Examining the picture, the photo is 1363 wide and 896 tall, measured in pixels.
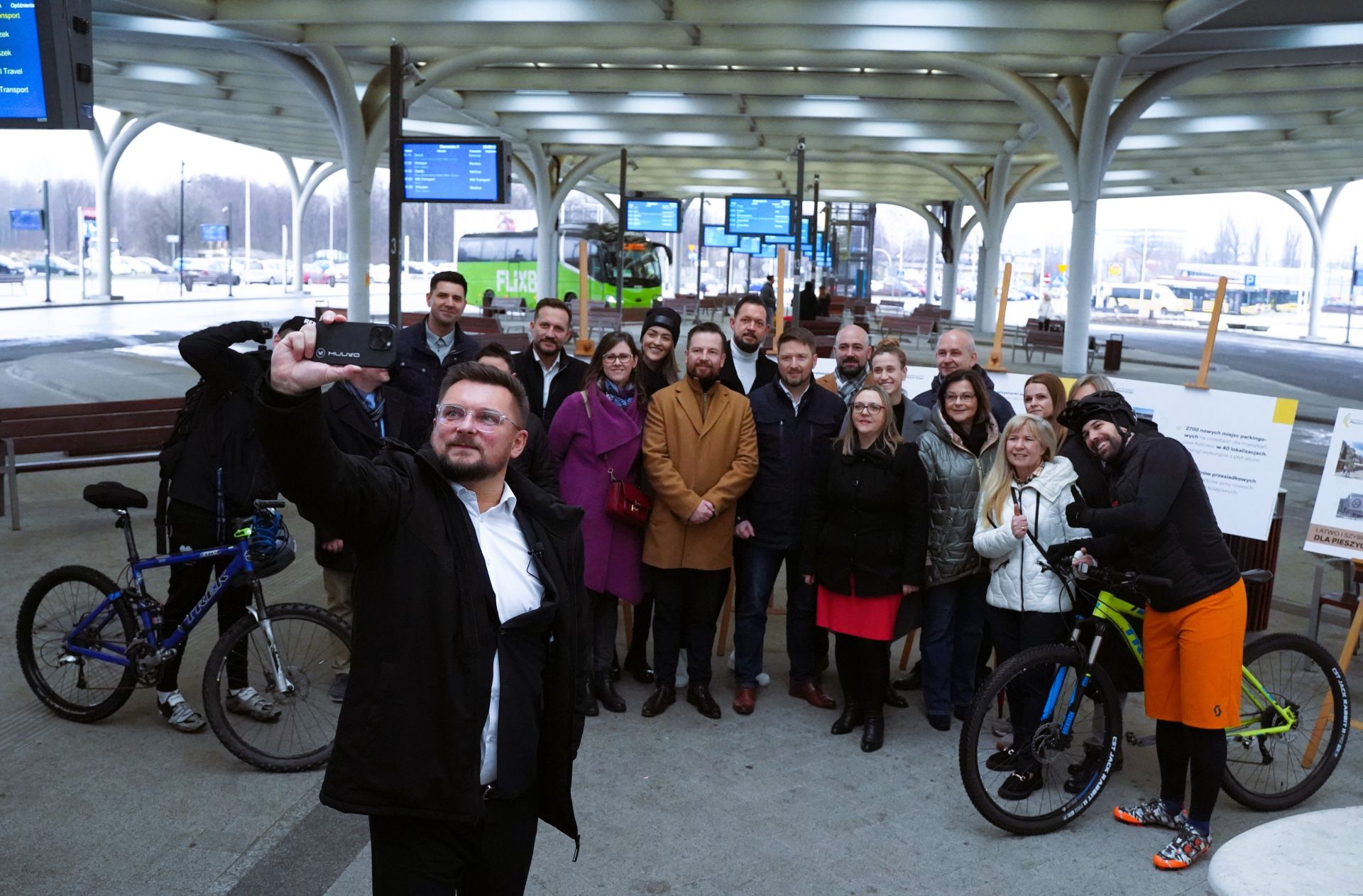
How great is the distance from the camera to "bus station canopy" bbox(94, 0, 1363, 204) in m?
17.6

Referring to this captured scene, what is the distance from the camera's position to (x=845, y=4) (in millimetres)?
17547

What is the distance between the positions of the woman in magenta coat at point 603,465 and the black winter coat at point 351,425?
30.3 inches

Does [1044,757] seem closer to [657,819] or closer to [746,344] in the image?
[657,819]

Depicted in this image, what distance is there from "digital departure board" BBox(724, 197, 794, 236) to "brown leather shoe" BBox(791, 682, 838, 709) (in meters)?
25.0

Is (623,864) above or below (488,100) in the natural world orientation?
below

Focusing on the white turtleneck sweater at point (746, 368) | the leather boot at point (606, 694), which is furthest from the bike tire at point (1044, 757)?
the white turtleneck sweater at point (746, 368)

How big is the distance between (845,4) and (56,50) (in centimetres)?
1352

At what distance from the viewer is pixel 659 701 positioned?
588cm

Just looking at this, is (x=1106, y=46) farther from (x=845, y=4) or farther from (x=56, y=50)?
(x=56, y=50)

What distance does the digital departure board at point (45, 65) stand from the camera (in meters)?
5.94

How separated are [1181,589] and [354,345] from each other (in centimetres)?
333

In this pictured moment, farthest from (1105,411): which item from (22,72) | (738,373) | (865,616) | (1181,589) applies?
(22,72)

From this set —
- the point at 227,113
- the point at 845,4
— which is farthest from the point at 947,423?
the point at 227,113

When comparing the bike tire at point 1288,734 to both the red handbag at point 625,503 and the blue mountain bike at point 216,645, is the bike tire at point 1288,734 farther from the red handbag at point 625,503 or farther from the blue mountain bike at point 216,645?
the blue mountain bike at point 216,645
